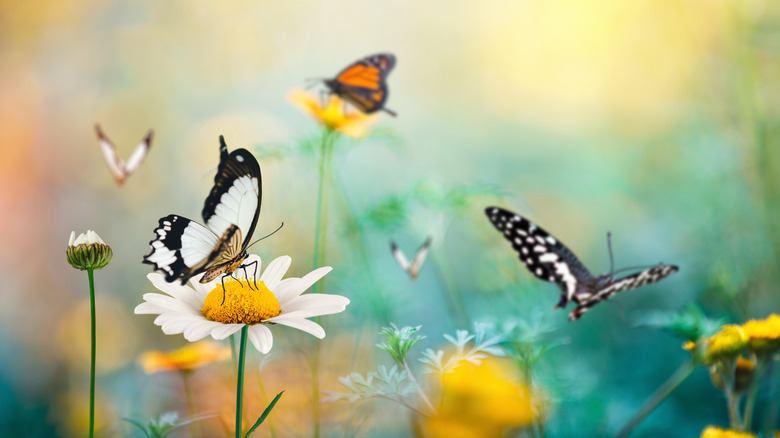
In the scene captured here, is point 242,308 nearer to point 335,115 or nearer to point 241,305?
point 241,305

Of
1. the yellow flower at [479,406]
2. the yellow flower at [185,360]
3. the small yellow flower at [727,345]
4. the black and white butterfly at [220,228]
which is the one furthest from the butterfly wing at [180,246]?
the small yellow flower at [727,345]

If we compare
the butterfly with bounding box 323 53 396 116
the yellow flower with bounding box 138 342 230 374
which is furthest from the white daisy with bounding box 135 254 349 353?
the butterfly with bounding box 323 53 396 116

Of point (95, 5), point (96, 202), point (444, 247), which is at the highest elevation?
point (95, 5)

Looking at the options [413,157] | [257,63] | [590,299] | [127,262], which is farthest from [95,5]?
[590,299]

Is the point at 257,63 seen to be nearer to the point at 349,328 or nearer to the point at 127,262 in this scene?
the point at 127,262

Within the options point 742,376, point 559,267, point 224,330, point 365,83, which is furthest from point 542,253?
Answer: point 224,330

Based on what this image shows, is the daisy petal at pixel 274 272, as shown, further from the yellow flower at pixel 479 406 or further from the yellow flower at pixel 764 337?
the yellow flower at pixel 764 337
